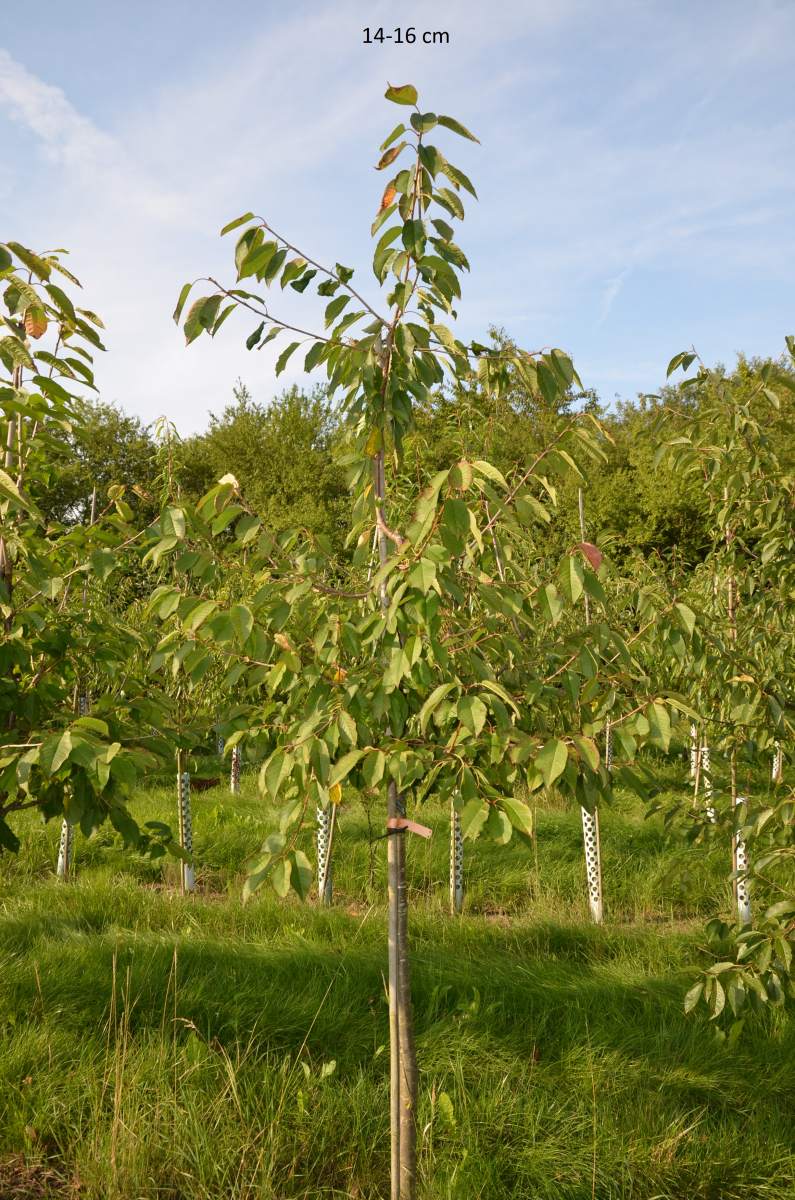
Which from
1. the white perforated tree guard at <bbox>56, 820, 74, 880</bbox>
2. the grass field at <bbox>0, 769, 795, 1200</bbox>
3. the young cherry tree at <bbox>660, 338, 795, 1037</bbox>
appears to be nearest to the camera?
the young cherry tree at <bbox>660, 338, 795, 1037</bbox>

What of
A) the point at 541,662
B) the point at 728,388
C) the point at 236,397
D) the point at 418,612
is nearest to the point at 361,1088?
the point at 541,662

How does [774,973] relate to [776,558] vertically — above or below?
below

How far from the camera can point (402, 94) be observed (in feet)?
6.43

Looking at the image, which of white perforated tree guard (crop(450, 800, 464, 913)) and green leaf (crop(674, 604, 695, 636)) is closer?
green leaf (crop(674, 604, 695, 636))

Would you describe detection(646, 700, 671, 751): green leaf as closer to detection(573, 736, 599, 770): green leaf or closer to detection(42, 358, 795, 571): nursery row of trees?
detection(573, 736, 599, 770): green leaf

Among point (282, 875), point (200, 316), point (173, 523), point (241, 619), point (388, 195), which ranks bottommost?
point (282, 875)

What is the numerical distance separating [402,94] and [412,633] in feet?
4.29

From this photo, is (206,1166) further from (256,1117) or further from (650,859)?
(650,859)

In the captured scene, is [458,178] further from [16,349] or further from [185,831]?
[185,831]

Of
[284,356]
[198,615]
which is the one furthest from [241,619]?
[284,356]

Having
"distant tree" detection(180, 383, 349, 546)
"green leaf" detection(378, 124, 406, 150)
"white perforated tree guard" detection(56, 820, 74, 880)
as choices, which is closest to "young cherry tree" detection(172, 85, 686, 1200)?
"green leaf" detection(378, 124, 406, 150)

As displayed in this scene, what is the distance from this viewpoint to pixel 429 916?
554cm

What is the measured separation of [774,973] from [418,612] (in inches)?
63.7

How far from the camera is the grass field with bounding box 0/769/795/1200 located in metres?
2.82
